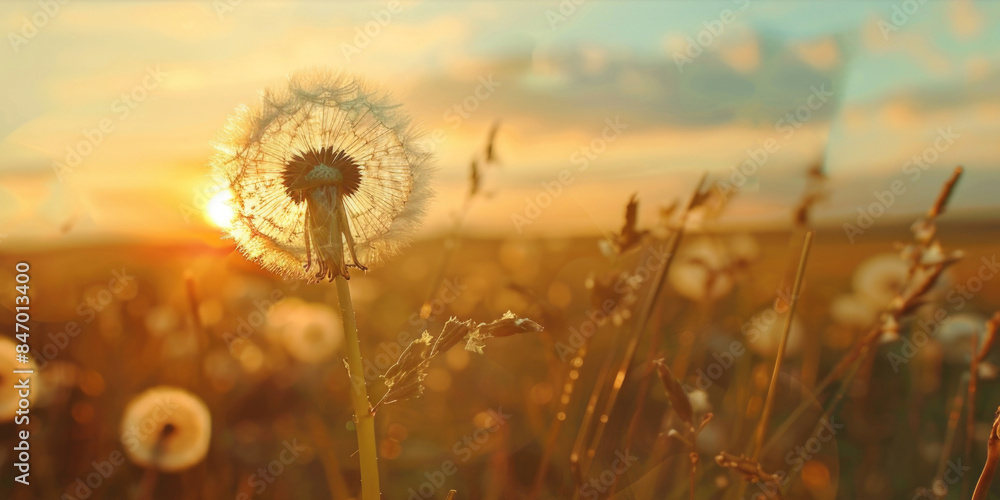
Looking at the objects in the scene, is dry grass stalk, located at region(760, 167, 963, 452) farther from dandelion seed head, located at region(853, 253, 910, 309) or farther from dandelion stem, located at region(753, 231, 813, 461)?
dandelion seed head, located at region(853, 253, 910, 309)

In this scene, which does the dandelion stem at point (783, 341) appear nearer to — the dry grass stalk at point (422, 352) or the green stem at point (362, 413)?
the dry grass stalk at point (422, 352)

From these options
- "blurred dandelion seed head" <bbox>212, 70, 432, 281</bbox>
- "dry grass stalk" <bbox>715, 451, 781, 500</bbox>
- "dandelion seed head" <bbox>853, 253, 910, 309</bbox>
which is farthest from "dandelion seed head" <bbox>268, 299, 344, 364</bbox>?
"dandelion seed head" <bbox>853, 253, 910, 309</bbox>

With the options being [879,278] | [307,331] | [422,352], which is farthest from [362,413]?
[879,278]

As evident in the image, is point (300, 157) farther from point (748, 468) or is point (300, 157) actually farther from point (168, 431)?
point (168, 431)

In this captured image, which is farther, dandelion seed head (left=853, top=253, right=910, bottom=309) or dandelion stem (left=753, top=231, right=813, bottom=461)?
dandelion seed head (left=853, top=253, right=910, bottom=309)

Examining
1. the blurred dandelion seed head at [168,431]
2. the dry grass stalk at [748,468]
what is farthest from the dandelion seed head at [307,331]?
the dry grass stalk at [748,468]

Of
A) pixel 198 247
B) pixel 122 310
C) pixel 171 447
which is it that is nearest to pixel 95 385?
pixel 122 310
